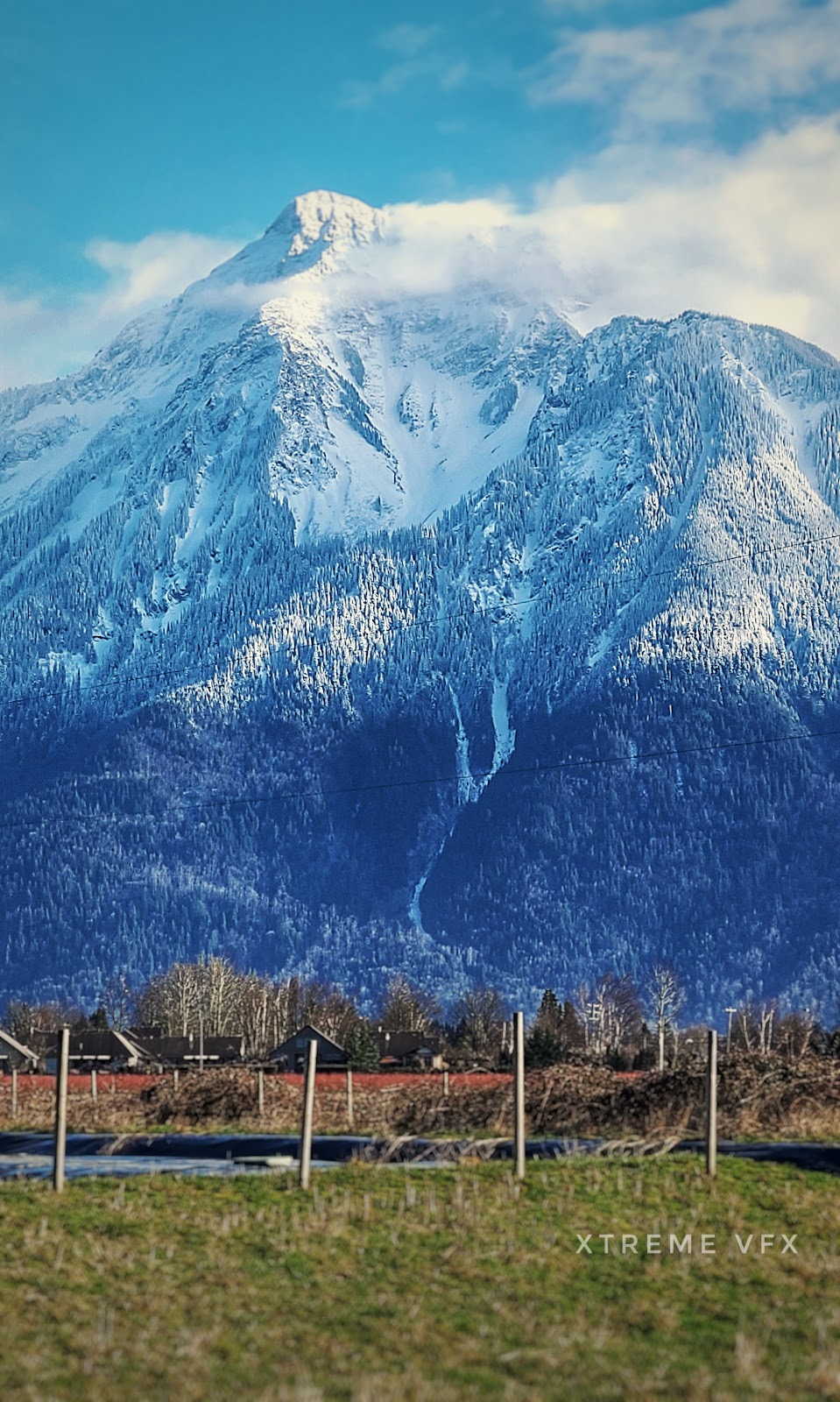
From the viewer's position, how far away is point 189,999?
556 ft

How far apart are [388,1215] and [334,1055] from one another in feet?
240

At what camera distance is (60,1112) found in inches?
1157

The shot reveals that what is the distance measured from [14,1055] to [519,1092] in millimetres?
50490

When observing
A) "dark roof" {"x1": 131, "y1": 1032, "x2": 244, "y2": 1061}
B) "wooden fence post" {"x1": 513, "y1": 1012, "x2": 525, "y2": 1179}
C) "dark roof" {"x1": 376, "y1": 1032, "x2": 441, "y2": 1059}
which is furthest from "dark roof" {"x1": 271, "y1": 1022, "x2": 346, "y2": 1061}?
"wooden fence post" {"x1": 513, "y1": 1012, "x2": 525, "y2": 1179}

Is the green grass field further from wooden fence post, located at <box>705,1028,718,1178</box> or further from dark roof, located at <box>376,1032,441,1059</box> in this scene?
dark roof, located at <box>376,1032,441,1059</box>

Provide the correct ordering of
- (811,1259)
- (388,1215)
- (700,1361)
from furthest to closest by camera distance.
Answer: (388,1215)
(811,1259)
(700,1361)

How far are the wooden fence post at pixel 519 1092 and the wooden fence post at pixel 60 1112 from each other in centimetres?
746

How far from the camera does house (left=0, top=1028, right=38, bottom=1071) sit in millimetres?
74500

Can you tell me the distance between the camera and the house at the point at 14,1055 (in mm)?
74500

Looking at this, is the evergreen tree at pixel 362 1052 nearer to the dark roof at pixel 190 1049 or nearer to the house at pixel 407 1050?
the house at pixel 407 1050

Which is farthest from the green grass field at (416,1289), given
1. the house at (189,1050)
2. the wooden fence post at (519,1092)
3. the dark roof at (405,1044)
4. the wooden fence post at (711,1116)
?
the dark roof at (405,1044)

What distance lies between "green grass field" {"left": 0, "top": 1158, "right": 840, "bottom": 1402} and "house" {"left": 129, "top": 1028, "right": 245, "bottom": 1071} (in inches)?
3196

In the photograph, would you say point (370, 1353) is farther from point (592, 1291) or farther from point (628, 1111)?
point (628, 1111)

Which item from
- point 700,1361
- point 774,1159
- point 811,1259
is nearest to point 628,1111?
point 774,1159
